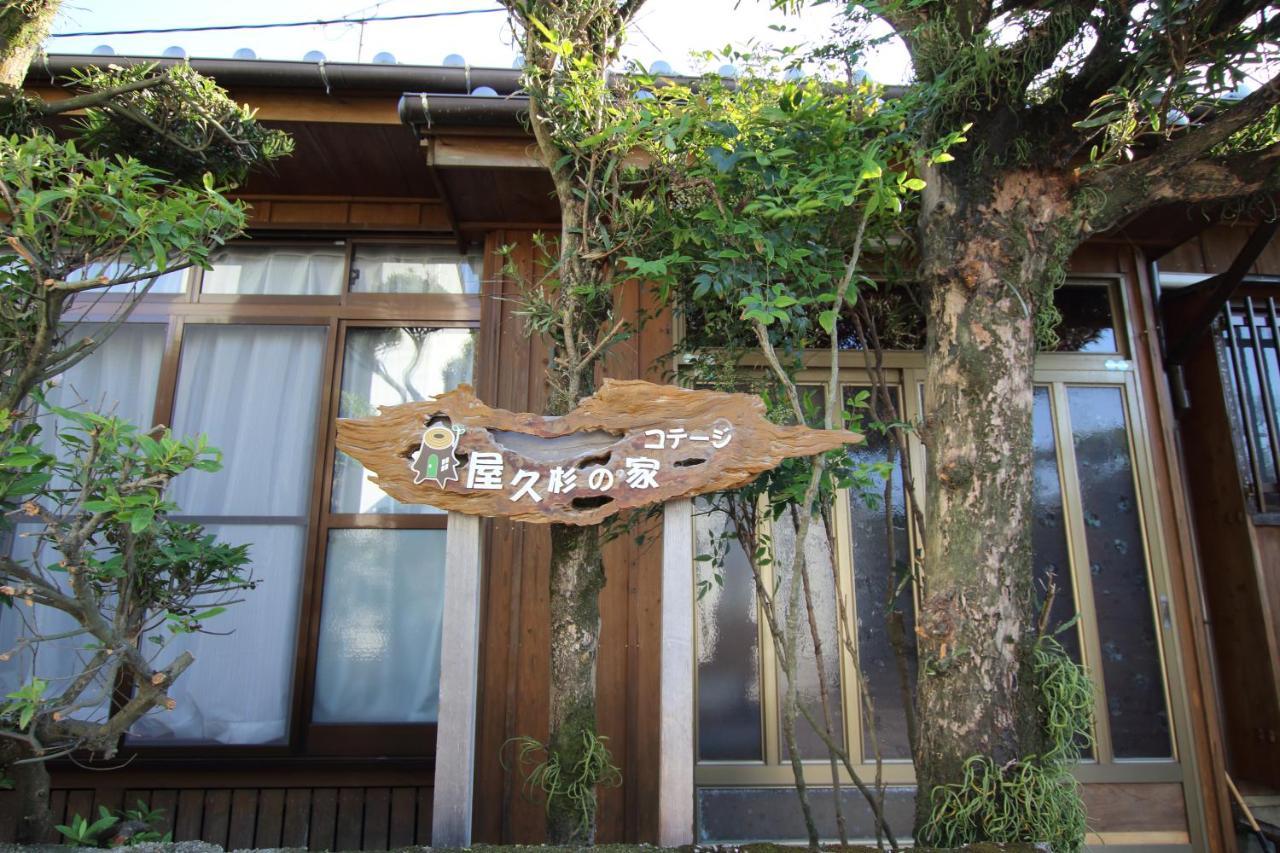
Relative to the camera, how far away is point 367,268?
4914mm

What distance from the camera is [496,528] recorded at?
14.4ft

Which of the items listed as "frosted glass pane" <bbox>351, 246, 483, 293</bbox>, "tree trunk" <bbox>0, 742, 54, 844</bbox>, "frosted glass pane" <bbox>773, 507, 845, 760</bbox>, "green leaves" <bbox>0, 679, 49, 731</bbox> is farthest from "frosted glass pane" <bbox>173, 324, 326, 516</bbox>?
"frosted glass pane" <bbox>773, 507, 845, 760</bbox>

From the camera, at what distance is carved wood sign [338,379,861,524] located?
2.85 meters

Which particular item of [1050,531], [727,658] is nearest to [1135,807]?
[1050,531]

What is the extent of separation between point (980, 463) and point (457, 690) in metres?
1.99

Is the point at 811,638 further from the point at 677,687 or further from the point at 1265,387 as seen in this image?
the point at 1265,387

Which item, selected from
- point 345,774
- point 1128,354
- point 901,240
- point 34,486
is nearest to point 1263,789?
point 1128,354

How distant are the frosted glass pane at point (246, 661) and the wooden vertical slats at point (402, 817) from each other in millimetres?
665

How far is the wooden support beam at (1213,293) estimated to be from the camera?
4.53 meters

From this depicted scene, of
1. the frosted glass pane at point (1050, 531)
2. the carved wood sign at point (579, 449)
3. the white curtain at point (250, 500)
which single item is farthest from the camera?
the frosted glass pane at point (1050, 531)

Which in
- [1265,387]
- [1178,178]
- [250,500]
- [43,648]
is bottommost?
[43,648]

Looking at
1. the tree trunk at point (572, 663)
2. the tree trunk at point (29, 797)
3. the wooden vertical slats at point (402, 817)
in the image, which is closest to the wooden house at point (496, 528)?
the wooden vertical slats at point (402, 817)

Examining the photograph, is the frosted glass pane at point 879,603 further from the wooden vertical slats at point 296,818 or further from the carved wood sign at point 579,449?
the wooden vertical slats at point 296,818

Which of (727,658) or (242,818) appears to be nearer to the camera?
(242,818)
